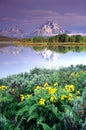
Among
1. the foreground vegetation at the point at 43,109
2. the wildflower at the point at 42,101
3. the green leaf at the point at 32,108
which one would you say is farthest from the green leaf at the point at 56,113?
the green leaf at the point at 32,108

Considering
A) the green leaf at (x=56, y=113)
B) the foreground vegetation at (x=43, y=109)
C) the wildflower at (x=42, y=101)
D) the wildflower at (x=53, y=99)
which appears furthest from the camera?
the wildflower at (x=53, y=99)

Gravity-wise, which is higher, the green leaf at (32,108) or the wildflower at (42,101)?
the wildflower at (42,101)

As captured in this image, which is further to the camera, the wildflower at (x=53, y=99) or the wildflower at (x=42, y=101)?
the wildflower at (x=53, y=99)

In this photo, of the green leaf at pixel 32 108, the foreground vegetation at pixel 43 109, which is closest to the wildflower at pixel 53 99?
the foreground vegetation at pixel 43 109

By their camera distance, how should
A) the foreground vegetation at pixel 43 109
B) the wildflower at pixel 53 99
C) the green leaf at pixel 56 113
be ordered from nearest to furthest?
the foreground vegetation at pixel 43 109 < the green leaf at pixel 56 113 < the wildflower at pixel 53 99

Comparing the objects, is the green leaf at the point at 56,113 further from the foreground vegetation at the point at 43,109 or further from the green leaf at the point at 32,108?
the green leaf at the point at 32,108

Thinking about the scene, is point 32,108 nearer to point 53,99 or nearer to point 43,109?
point 43,109

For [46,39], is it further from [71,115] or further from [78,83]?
[71,115]

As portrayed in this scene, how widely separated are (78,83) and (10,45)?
25938mm

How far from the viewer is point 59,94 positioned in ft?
22.8

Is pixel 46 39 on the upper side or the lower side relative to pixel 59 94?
lower

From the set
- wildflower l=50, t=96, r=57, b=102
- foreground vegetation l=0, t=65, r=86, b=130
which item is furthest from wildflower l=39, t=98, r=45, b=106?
wildflower l=50, t=96, r=57, b=102

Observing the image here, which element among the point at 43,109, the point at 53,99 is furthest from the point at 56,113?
the point at 53,99

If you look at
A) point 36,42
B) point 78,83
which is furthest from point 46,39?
point 78,83
